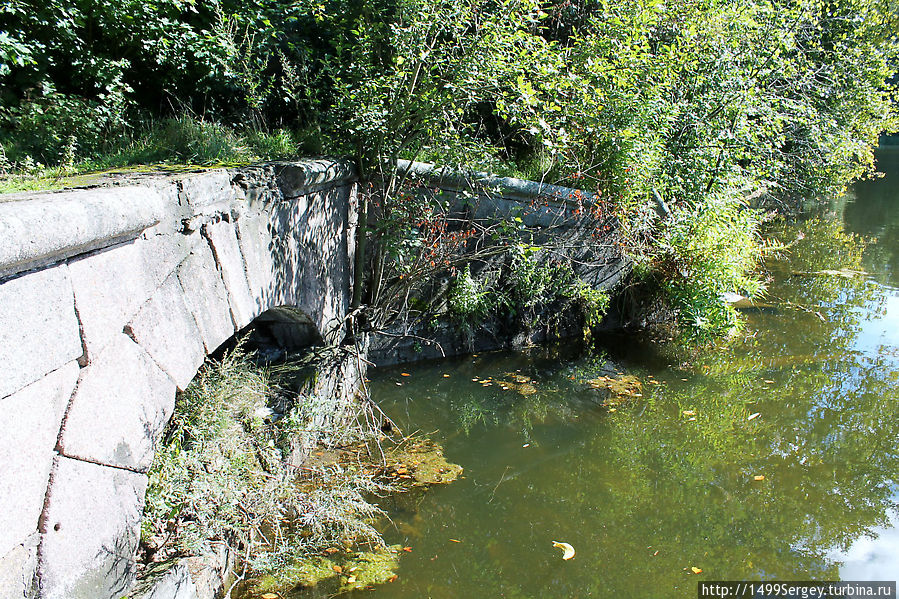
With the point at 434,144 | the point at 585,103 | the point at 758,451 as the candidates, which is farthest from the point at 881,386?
the point at 434,144

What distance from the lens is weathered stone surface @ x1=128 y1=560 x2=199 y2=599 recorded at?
217 centimetres

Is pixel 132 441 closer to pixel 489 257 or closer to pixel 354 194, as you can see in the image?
pixel 354 194

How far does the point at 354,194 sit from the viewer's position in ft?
16.2

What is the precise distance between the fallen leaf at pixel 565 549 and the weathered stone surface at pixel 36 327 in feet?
8.89

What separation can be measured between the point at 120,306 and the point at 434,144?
327 centimetres

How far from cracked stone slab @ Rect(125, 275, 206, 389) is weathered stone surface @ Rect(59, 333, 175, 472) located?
0.04m

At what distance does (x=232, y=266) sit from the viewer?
2984mm

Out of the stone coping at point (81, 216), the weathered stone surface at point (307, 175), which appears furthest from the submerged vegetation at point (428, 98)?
the stone coping at point (81, 216)

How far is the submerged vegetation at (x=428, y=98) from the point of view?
4.31 meters

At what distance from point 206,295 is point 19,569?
1.34 metres

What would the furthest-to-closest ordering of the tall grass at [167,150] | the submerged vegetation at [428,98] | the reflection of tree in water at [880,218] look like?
the reflection of tree in water at [880,218]
the submerged vegetation at [428,98]
the tall grass at [167,150]

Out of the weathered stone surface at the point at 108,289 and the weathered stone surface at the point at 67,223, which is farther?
the weathered stone surface at the point at 108,289

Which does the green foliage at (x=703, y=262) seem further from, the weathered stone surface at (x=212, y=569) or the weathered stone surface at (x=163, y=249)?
the weathered stone surface at (x=163, y=249)

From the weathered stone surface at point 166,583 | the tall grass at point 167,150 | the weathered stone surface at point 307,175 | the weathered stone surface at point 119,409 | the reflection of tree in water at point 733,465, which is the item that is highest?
the tall grass at point 167,150
